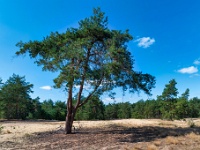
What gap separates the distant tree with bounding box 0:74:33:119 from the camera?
43219 mm

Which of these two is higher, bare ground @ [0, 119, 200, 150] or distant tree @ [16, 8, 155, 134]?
distant tree @ [16, 8, 155, 134]

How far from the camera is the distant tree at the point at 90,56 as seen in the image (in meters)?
13.5

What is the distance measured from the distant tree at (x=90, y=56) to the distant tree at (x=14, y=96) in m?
29.5

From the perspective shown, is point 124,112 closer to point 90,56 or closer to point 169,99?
point 169,99

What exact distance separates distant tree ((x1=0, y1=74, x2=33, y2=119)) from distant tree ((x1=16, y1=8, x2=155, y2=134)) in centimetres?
2952

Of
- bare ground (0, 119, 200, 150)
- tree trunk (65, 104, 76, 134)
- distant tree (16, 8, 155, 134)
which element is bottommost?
bare ground (0, 119, 200, 150)

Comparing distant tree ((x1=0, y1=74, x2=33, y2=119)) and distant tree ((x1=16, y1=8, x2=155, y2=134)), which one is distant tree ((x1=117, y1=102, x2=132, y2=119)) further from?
distant tree ((x1=16, y1=8, x2=155, y2=134))

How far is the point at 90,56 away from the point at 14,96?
3244cm

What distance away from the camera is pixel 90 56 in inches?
619

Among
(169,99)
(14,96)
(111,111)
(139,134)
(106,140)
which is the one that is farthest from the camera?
(111,111)

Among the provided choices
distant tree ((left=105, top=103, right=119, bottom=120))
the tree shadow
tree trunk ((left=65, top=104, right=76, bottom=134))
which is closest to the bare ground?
the tree shadow

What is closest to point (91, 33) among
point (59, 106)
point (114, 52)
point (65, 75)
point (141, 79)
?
point (114, 52)

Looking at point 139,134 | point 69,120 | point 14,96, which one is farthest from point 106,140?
point 14,96

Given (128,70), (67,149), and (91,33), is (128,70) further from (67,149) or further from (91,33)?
(67,149)
